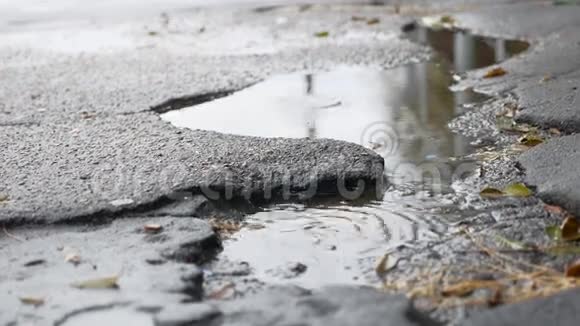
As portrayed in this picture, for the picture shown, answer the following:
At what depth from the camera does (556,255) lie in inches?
110

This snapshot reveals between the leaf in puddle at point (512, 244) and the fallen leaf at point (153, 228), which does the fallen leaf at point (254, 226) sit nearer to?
the fallen leaf at point (153, 228)

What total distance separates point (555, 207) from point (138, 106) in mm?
2433

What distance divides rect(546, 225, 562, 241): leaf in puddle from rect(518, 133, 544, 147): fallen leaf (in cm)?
97

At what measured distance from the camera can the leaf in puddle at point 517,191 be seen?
3316mm

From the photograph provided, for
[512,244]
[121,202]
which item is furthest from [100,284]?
[512,244]

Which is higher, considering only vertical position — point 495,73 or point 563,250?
point 495,73

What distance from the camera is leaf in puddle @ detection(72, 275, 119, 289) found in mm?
2693

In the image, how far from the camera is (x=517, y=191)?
3338mm

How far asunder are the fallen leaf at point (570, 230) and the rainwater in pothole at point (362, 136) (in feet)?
1.21

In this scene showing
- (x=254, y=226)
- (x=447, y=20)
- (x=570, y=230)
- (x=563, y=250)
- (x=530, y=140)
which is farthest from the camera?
(x=447, y=20)

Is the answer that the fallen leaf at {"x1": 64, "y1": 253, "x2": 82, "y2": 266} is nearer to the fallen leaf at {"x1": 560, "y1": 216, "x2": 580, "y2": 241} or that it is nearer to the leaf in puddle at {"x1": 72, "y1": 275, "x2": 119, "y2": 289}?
the leaf in puddle at {"x1": 72, "y1": 275, "x2": 119, "y2": 289}

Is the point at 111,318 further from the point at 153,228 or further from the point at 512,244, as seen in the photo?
the point at 512,244

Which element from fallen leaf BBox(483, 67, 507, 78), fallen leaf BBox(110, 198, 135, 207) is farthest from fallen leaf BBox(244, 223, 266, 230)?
fallen leaf BBox(483, 67, 507, 78)

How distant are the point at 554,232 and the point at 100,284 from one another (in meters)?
1.39
